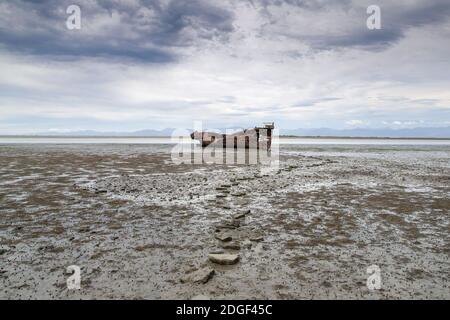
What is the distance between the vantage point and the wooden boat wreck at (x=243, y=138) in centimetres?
4253

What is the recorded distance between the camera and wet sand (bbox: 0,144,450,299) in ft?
15.8

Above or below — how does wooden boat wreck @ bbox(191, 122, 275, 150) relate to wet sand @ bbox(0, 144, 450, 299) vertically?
above

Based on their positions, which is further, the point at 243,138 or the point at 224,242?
the point at 243,138

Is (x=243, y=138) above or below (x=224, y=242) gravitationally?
above

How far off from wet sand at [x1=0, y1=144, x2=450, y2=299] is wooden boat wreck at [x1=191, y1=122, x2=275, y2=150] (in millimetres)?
29526

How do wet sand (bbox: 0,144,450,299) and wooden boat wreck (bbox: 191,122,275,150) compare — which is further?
wooden boat wreck (bbox: 191,122,275,150)

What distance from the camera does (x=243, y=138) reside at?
147ft

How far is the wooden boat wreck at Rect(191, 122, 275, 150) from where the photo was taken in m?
42.5

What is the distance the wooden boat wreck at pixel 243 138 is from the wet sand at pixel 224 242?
29.5 meters

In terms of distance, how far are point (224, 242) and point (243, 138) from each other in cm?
3841
